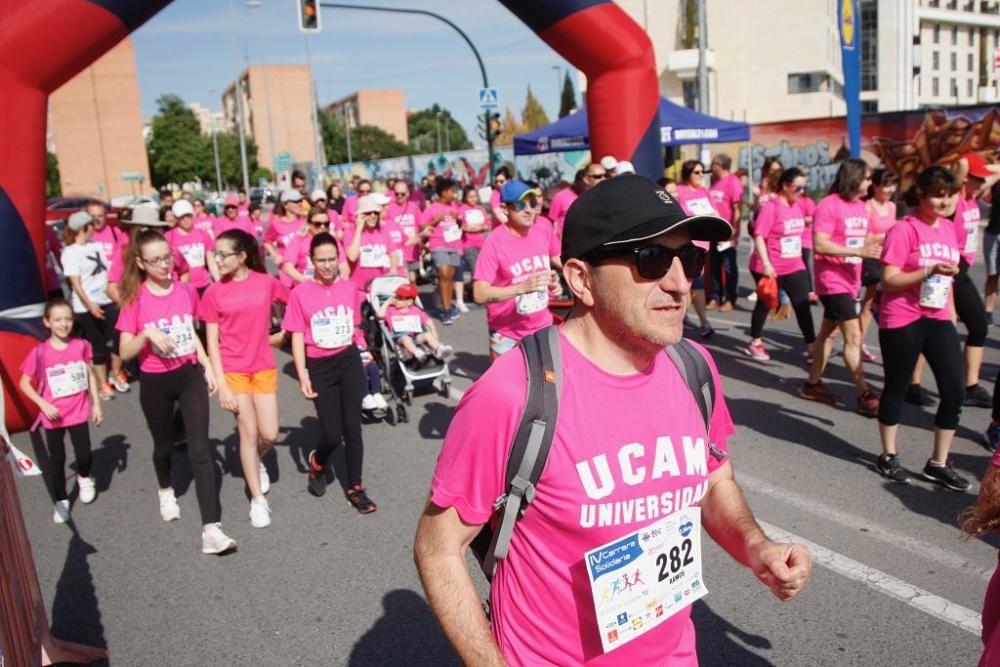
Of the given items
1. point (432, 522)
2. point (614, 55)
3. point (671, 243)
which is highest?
point (614, 55)

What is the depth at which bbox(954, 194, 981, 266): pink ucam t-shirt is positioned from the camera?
6707mm

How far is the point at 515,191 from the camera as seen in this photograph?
5.85 meters

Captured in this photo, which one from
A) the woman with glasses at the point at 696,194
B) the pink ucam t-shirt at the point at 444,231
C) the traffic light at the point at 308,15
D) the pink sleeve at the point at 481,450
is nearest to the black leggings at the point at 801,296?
the woman with glasses at the point at 696,194

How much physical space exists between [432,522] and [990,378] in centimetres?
718

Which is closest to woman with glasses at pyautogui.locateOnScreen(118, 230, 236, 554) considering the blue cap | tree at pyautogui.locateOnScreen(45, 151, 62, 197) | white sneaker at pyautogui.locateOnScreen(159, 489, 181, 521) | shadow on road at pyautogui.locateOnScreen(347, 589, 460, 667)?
white sneaker at pyautogui.locateOnScreen(159, 489, 181, 521)

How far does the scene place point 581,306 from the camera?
2.08m

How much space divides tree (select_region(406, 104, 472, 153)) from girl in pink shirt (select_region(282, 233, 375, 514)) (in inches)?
4402

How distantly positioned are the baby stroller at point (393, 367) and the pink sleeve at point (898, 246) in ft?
14.0

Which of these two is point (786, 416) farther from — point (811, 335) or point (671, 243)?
point (671, 243)

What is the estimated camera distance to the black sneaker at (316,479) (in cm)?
591

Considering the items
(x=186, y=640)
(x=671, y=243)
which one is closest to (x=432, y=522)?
(x=671, y=243)

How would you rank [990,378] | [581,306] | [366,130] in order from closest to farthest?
[581,306]
[990,378]
[366,130]

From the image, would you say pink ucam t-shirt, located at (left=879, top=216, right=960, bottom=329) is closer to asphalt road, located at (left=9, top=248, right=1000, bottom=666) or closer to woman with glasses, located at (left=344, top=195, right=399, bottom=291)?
asphalt road, located at (left=9, top=248, right=1000, bottom=666)

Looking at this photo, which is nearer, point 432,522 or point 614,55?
point 432,522
